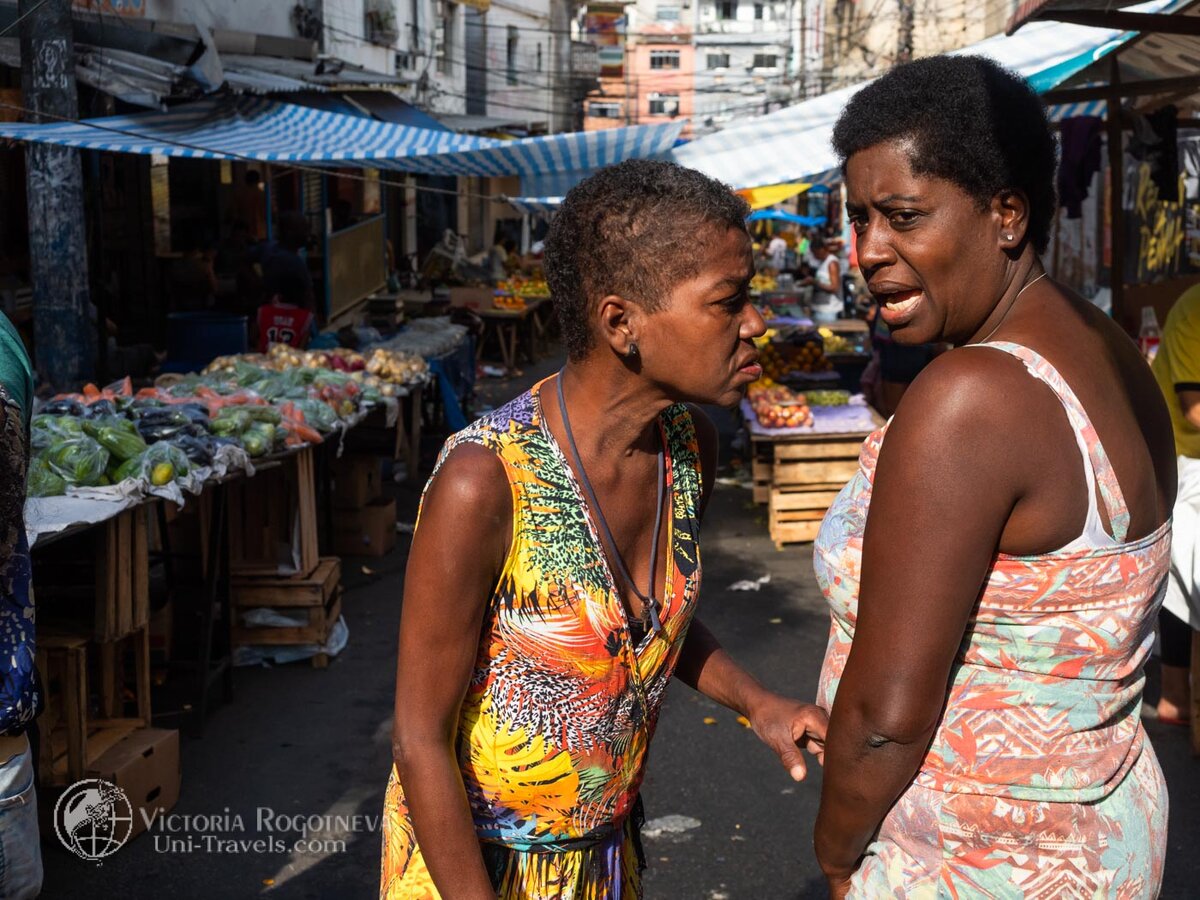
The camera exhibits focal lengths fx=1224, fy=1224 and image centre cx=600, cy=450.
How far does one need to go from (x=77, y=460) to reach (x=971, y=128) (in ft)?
12.9

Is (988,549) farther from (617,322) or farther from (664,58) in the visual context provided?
(664,58)

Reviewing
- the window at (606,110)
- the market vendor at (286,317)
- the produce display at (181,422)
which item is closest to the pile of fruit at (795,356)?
the market vendor at (286,317)

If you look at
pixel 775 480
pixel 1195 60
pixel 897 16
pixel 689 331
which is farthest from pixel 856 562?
pixel 897 16

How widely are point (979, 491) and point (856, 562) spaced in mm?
292

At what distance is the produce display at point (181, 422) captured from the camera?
4758 mm

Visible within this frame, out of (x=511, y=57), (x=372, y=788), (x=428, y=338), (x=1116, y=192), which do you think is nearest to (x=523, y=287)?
(x=428, y=338)

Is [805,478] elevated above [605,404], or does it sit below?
below

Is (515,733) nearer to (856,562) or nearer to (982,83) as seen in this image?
(856,562)

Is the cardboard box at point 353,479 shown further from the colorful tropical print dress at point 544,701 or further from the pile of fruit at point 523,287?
the pile of fruit at point 523,287

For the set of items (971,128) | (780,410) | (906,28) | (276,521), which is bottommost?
(276,521)

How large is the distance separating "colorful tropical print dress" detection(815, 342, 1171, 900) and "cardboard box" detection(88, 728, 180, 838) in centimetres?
332

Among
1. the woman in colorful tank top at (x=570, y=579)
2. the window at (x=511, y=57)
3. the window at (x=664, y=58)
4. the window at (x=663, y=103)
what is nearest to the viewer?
the woman in colorful tank top at (x=570, y=579)

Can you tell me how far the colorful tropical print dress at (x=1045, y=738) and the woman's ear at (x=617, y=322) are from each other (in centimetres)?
44

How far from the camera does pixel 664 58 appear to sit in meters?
80.6
